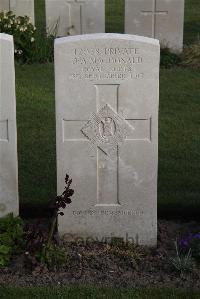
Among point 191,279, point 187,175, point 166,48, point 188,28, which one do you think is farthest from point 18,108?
point 188,28

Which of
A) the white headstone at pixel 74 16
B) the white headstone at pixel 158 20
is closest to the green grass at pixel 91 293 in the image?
the white headstone at pixel 158 20

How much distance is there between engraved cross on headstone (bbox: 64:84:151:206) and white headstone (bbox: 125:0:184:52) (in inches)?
260

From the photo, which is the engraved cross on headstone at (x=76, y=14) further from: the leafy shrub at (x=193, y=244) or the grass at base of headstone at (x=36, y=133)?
the leafy shrub at (x=193, y=244)

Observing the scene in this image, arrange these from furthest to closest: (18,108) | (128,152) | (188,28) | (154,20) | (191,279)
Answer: (188,28)
(154,20)
(18,108)
(128,152)
(191,279)

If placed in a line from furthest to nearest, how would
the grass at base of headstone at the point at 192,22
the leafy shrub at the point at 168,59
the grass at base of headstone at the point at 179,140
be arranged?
1. the grass at base of headstone at the point at 192,22
2. the leafy shrub at the point at 168,59
3. the grass at base of headstone at the point at 179,140

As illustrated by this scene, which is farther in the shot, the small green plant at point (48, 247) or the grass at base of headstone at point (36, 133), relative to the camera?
the grass at base of headstone at point (36, 133)

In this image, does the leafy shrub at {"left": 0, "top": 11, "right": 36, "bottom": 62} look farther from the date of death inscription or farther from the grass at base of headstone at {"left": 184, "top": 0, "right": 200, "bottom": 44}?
the date of death inscription

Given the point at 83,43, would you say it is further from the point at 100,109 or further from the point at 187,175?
the point at 187,175

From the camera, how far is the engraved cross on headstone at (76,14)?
1170cm

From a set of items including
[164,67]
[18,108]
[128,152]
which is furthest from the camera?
[164,67]

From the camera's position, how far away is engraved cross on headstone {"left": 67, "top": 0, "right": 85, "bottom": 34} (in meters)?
11.7

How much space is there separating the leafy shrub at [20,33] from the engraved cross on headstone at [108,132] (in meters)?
5.66

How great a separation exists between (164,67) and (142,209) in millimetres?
5803

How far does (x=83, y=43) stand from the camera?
4.97m
